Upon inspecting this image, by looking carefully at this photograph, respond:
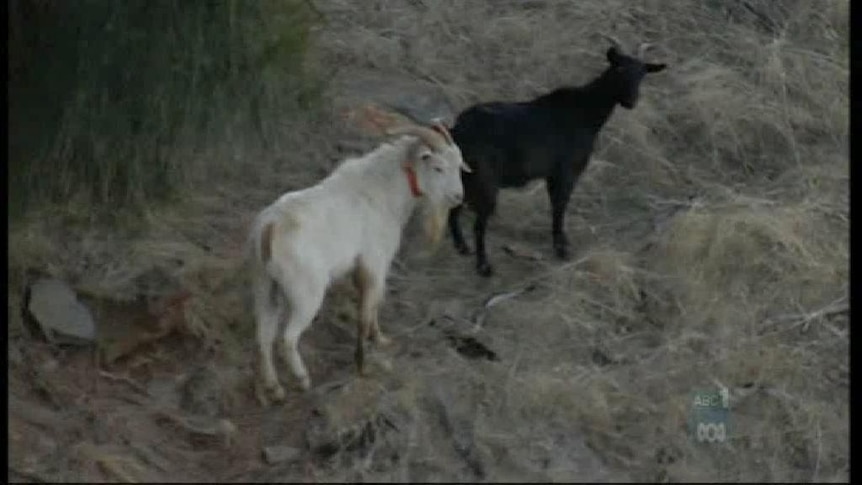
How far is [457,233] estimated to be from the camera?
632 centimetres

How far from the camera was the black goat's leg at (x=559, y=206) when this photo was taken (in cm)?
622

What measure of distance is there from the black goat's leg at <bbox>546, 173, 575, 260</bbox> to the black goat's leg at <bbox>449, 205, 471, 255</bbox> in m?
0.36

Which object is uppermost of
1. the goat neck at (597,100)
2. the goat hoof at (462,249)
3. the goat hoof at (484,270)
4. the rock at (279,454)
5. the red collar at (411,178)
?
the red collar at (411,178)

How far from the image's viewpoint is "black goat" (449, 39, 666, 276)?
5965 millimetres

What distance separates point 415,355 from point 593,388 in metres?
0.74

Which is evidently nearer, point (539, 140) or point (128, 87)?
point (128, 87)

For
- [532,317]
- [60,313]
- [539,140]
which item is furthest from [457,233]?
[60,313]

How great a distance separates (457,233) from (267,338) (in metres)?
1.28

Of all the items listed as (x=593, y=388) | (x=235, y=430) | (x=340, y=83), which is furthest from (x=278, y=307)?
(x=340, y=83)

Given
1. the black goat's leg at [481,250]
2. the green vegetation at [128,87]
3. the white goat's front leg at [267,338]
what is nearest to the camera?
the white goat's front leg at [267,338]

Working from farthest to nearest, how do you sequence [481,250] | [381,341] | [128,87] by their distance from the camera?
[481,250], [128,87], [381,341]

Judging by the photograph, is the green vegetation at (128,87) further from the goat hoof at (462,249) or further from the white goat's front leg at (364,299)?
the white goat's front leg at (364,299)

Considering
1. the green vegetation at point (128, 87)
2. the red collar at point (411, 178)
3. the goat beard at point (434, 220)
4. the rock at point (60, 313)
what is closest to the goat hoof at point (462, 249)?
the goat beard at point (434, 220)

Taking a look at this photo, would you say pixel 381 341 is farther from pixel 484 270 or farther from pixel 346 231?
pixel 484 270
